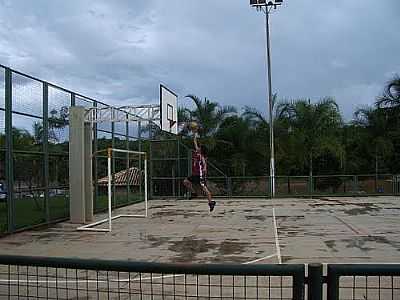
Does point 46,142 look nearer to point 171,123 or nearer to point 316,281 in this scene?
point 171,123

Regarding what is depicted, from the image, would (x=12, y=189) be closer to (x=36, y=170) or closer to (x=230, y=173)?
(x=36, y=170)

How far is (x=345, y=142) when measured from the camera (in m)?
32.3

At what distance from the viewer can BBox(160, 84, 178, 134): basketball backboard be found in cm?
1587

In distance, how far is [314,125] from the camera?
31.6 meters

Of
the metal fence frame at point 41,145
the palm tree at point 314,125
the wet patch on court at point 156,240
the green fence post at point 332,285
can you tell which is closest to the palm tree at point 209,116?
the palm tree at point 314,125

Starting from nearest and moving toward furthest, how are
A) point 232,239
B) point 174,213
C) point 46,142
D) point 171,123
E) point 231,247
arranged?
point 231,247 < point 232,239 < point 46,142 < point 171,123 < point 174,213

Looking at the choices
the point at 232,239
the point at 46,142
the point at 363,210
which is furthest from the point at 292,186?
the point at 232,239

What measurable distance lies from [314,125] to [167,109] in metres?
17.2

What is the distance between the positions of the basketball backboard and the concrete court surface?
3.03 m

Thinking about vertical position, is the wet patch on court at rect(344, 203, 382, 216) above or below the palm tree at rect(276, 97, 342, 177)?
below

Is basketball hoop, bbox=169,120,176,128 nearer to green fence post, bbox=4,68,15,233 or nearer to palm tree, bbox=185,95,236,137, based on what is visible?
green fence post, bbox=4,68,15,233

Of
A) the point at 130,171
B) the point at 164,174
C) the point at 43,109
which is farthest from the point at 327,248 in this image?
the point at 164,174

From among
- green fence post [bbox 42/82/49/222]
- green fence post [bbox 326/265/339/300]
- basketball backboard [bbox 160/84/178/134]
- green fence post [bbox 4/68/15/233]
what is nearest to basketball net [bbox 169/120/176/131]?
basketball backboard [bbox 160/84/178/134]

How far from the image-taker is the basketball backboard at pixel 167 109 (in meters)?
15.9
